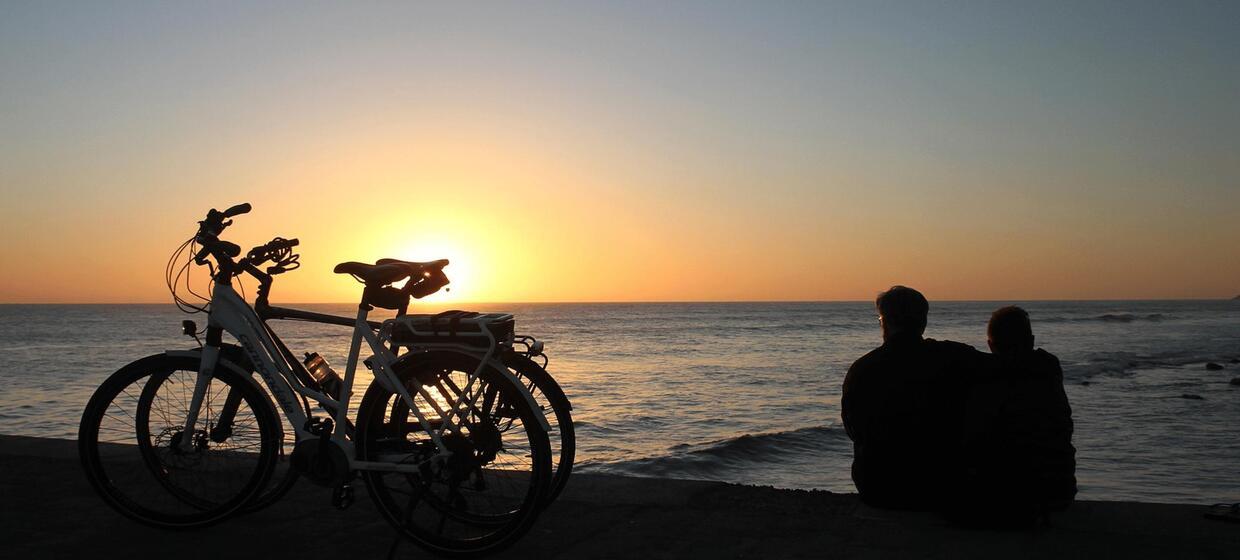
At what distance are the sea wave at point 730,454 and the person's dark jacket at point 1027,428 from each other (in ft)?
22.1

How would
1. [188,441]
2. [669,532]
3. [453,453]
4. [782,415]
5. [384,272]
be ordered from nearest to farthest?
1. [453,453]
2. [384,272]
3. [669,532]
4. [188,441]
5. [782,415]

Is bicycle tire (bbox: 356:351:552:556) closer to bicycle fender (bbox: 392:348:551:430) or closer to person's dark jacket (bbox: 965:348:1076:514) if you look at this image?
bicycle fender (bbox: 392:348:551:430)

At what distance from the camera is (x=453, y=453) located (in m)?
3.81

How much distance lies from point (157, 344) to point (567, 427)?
5551 centimetres

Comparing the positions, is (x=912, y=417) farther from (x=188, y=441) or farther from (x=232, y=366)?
(x=188, y=441)

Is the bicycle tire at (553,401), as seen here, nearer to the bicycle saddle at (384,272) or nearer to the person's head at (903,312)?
the bicycle saddle at (384,272)

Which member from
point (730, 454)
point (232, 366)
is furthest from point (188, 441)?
point (730, 454)

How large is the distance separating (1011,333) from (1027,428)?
446mm

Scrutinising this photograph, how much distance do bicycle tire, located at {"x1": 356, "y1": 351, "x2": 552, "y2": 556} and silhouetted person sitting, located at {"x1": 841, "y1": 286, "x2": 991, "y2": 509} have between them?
1.74 meters

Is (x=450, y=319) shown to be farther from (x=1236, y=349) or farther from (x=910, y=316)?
(x=1236, y=349)

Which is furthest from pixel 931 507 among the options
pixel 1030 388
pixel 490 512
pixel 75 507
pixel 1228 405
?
pixel 1228 405

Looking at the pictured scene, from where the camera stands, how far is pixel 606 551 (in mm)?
3799

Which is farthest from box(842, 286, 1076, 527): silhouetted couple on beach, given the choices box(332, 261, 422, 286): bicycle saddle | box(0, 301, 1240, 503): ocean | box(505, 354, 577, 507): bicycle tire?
box(0, 301, 1240, 503): ocean

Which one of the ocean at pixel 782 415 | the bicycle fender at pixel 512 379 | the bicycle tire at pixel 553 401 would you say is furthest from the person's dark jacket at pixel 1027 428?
the ocean at pixel 782 415
